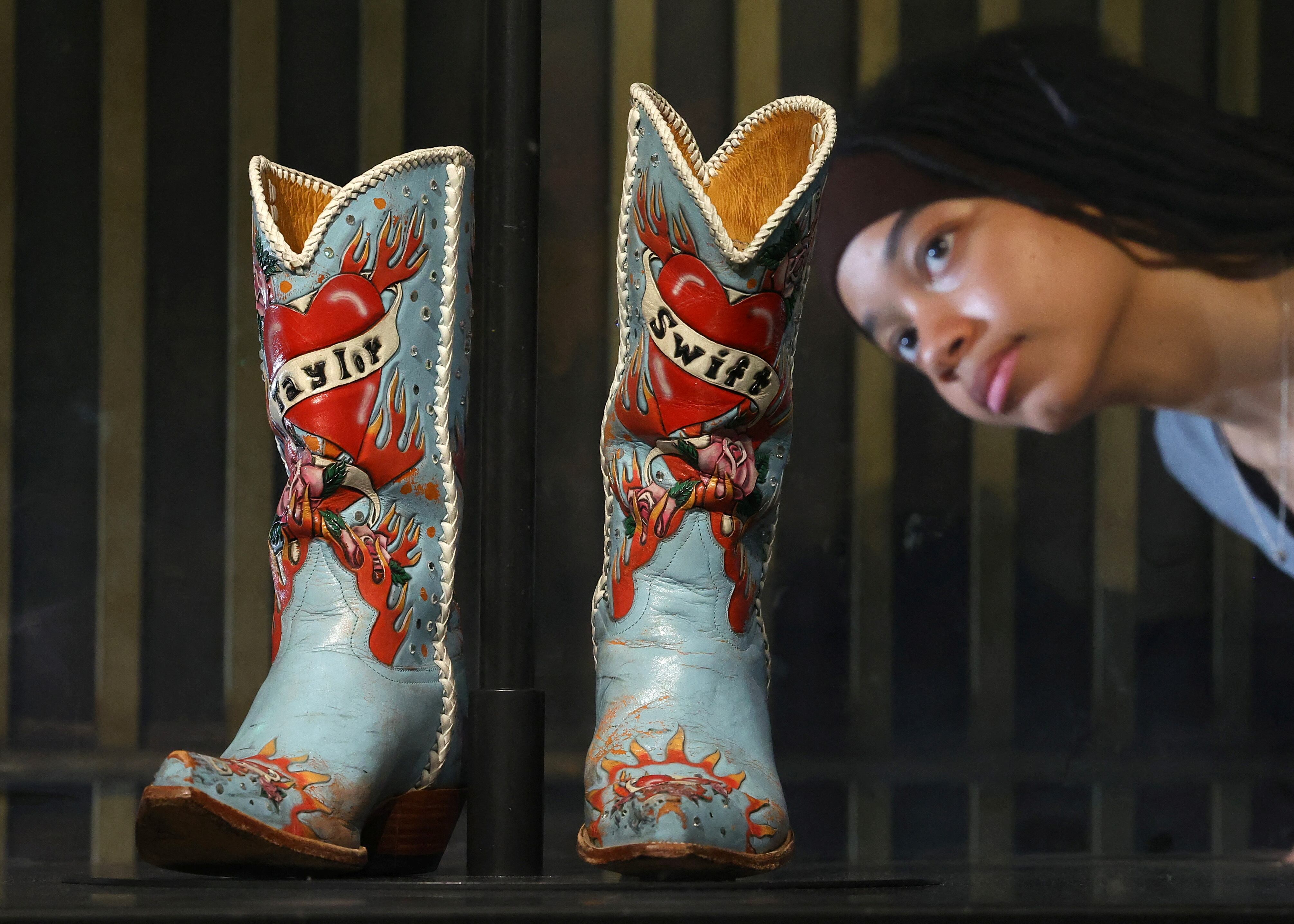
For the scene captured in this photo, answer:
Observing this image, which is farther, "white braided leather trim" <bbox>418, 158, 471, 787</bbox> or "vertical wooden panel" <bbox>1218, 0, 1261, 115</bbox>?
"vertical wooden panel" <bbox>1218, 0, 1261, 115</bbox>

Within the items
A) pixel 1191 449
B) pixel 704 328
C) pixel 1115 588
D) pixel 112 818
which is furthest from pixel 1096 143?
pixel 112 818

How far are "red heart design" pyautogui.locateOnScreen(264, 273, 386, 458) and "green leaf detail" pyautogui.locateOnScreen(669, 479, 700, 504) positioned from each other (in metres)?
0.21

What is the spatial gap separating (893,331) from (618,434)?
70 centimetres

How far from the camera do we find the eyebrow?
4.91 ft

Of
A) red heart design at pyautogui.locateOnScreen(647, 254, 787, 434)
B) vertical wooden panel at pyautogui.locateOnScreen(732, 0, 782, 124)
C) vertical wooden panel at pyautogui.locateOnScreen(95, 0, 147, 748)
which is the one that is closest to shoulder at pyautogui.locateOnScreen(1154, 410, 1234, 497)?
vertical wooden panel at pyautogui.locateOnScreen(732, 0, 782, 124)

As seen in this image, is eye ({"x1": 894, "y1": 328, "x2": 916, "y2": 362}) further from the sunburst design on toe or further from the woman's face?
the sunburst design on toe

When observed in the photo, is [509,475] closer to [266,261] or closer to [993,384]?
[266,261]

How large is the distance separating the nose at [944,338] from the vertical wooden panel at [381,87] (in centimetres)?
65

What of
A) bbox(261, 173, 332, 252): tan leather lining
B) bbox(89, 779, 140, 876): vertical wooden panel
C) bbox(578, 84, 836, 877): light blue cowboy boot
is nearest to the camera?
bbox(578, 84, 836, 877): light blue cowboy boot

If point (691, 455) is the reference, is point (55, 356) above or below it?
above

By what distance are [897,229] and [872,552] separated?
1.25ft

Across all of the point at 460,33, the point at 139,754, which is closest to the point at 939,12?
the point at 460,33

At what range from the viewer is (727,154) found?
37.1 inches

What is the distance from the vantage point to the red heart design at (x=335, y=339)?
835 mm
